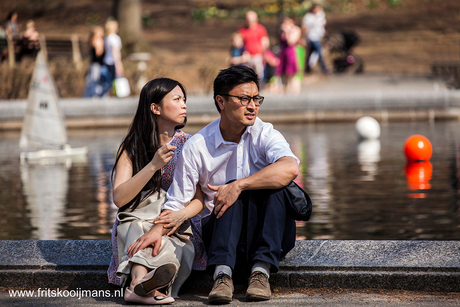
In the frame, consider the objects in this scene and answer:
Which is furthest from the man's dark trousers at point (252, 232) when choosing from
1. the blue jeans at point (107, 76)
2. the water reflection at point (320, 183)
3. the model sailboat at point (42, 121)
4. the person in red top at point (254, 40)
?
the person in red top at point (254, 40)

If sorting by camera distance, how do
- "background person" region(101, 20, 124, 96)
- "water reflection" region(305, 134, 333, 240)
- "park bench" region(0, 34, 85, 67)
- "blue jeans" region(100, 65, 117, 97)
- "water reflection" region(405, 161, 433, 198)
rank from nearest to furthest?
"water reflection" region(305, 134, 333, 240) → "water reflection" region(405, 161, 433, 198) → "background person" region(101, 20, 124, 96) → "blue jeans" region(100, 65, 117, 97) → "park bench" region(0, 34, 85, 67)

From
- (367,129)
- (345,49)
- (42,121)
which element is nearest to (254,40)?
(367,129)

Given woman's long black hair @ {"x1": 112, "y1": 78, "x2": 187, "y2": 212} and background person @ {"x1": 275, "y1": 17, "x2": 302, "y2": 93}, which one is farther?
background person @ {"x1": 275, "y1": 17, "x2": 302, "y2": 93}

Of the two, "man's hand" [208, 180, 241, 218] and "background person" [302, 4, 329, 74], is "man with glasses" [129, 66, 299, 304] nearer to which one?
"man's hand" [208, 180, 241, 218]

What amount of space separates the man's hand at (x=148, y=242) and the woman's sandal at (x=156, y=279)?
16 centimetres

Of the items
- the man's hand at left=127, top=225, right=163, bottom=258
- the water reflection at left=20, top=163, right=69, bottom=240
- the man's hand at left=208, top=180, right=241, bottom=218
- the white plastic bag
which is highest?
the white plastic bag

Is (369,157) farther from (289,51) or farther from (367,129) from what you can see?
(289,51)

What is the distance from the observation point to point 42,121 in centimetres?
1122

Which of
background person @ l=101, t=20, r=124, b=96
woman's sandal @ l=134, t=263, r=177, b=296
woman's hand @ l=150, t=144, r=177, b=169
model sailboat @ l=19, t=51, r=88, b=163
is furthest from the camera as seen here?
background person @ l=101, t=20, r=124, b=96

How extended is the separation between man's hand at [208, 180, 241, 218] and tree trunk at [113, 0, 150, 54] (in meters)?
23.9

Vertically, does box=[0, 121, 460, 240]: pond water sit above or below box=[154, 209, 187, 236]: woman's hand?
below

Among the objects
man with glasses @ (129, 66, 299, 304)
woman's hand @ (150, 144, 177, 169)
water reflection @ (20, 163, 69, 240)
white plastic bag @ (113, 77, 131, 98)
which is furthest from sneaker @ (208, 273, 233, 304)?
white plastic bag @ (113, 77, 131, 98)

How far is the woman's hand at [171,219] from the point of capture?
399 centimetres

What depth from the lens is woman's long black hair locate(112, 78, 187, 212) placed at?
424 centimetres
